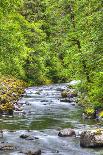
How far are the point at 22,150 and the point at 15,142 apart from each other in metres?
1.94

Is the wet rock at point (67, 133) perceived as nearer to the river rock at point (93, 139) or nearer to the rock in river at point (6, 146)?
the river rock at point (93, 139)

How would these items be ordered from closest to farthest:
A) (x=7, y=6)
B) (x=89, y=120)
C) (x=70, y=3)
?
(x=7, y=6) → (x=89, y=120) → (x=70, y=3)

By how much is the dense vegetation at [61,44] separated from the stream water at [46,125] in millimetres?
2616

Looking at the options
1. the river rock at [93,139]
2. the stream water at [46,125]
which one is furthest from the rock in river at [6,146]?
the river rock at [93,139]

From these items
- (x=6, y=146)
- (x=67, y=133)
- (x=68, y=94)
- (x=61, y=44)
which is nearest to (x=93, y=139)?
(x=67, y=133)

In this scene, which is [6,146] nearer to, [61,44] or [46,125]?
[46,125]

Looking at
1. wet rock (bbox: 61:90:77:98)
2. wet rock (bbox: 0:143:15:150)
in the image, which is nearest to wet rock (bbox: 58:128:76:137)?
wet rock (bbox: 0:143:15:150)

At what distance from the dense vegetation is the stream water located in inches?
103

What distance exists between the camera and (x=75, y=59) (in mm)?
33312

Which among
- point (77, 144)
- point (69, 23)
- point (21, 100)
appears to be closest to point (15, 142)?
point (77, 144)

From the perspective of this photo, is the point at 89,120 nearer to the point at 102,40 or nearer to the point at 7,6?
the point at 102,40

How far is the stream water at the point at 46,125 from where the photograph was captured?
2019cm

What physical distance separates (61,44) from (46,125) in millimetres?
21116

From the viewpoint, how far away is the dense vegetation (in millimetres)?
24875
